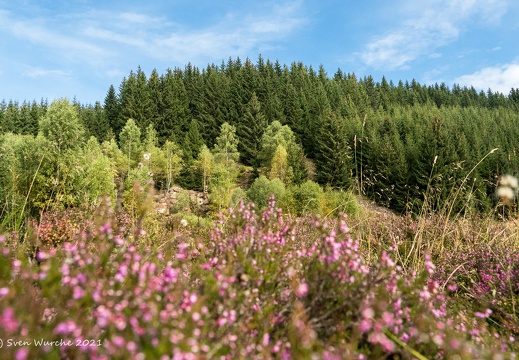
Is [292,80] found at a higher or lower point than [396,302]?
higher

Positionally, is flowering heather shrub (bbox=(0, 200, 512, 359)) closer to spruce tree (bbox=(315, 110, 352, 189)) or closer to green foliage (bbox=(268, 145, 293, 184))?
spruce tree (bbox=(315, 110, 352, 189))

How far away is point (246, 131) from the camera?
82.4m

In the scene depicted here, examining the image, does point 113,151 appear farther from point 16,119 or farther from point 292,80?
point 292,80

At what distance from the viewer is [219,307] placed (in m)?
1.47

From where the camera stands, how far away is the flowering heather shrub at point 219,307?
3.93 ft

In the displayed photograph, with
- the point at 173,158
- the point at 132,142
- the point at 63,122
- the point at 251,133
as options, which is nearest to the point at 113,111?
the point at 132,142

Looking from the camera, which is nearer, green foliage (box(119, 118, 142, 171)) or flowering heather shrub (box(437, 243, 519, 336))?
flowering heather shrub (box(437, 243, 519, 336))

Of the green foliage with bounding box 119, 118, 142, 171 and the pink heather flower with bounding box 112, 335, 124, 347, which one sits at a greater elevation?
the green foliage with bounding box 119, 118, 142, 171

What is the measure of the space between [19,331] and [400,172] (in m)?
64.1

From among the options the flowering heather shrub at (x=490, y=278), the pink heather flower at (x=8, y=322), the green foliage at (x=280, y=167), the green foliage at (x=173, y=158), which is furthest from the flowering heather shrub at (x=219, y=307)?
the green foliage at (x=173, y=158)

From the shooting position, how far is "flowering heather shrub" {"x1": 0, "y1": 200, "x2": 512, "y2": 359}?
3.93 ft

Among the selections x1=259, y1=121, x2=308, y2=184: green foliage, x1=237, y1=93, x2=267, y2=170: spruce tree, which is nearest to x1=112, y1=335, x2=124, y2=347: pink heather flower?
x1=259, y1=121, x2=308, y2=184: green foliage

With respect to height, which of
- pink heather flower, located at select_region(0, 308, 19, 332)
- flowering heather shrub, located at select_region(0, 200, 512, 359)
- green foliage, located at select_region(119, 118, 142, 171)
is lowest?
flowering heather shrub, located at select_region(0, 200, 512, 359)

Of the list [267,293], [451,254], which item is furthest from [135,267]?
[451,254]
